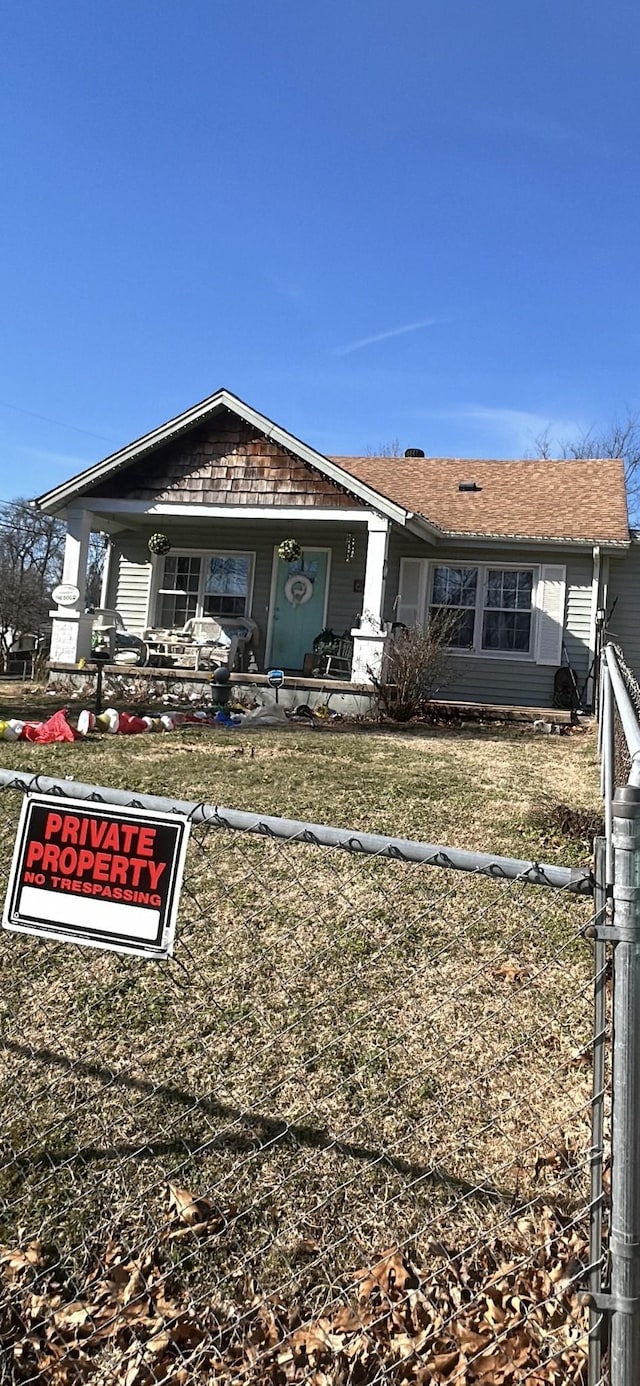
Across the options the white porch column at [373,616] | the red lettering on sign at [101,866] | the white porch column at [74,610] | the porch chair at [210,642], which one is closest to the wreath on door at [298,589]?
the porch chair at [210,642]

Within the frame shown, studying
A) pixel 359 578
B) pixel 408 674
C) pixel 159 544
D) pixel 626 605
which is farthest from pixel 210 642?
pixel 626 605

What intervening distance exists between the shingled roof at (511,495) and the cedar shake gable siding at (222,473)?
104 cm

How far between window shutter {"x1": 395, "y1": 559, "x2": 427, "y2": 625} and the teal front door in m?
1.42

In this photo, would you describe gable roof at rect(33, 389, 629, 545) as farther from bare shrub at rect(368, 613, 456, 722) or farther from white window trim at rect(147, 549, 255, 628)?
white window trim at rect(147, 549, 255, 628)

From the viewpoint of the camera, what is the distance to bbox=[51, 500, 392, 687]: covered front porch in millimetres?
14328

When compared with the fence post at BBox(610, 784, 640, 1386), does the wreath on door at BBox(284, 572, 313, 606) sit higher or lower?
higher

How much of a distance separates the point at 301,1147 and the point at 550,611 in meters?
12.7

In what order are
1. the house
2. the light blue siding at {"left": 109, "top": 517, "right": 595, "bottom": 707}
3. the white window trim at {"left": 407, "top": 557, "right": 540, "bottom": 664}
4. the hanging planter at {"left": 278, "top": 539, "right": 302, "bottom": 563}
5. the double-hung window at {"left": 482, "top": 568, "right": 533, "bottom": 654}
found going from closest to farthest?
the house, the hanging planter at {"left": 278, "top": 539, "right": 302, "bottom": 563}, the light blue siding at {"left": 109, "top": 517, "right": 595, "bottom": 707}, the white window trim at {"left": 407, "top": 557, "right": 540, "bottom": 664}, the double-hung window at {"left": 482, "top": 568, "right": 533, "bottom": 654}

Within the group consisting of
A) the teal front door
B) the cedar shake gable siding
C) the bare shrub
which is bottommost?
the bare shrub

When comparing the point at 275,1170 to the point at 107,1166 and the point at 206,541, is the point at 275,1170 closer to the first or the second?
the point at 107,1166

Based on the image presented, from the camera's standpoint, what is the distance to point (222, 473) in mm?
13906

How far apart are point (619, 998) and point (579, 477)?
17012mm

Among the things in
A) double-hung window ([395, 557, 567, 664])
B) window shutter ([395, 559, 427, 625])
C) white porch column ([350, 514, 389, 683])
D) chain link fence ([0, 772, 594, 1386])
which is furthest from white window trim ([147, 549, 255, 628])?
chain link fence ([0, 772, 594, 1386])

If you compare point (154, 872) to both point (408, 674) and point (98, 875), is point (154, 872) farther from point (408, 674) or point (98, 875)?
point (408, 674)
